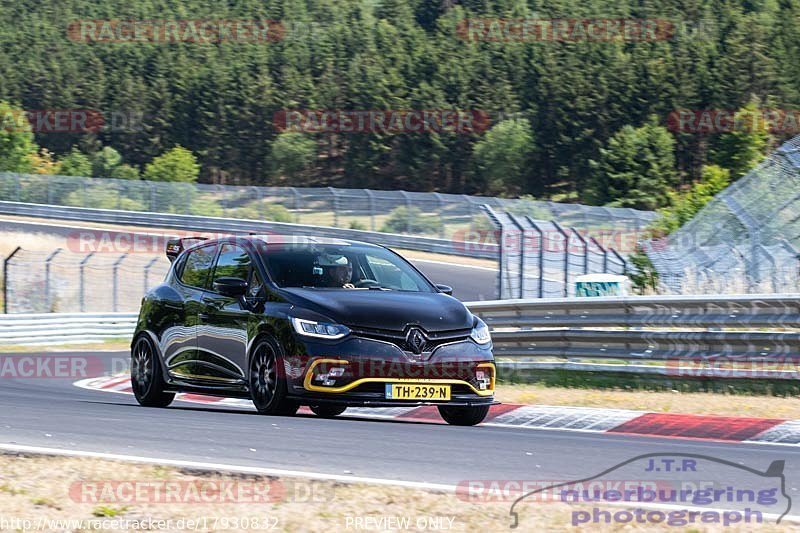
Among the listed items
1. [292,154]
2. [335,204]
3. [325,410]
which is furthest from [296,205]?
[292,154]

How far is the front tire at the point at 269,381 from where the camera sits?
9859 mm

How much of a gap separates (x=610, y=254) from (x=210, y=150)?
9102 cm

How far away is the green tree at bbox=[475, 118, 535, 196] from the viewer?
3639 inches

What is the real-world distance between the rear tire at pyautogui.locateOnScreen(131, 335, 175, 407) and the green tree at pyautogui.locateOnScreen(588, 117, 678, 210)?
2720 inches

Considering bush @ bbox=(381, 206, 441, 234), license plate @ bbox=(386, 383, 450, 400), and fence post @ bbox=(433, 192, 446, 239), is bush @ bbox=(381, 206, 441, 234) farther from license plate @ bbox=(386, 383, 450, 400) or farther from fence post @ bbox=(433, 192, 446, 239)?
license plate @ bbox=(386, 383, 450, 400)

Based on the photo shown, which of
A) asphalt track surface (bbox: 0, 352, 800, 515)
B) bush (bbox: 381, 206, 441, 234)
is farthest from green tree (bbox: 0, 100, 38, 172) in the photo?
asphalt track surface (bbox: 0, 352, 800, 515)

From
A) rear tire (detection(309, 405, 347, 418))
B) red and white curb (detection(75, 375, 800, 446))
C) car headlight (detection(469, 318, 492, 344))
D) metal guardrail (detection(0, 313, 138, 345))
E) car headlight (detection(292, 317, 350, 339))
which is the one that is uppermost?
car headlight (detection(292, 317, 350, 339))

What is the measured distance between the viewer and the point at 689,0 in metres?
114

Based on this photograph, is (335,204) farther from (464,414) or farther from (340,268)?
(464,414)

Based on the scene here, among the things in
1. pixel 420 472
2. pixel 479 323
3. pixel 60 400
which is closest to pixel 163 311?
pixel 60 400

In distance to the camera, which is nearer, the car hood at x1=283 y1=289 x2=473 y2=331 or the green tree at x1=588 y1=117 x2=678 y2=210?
the car hood at x1=283 y1=289 x2=473 y2=331

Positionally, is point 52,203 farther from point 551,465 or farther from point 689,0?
point 689,0

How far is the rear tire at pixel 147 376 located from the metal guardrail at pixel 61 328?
14708mm

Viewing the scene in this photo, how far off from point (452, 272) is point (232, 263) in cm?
2775
